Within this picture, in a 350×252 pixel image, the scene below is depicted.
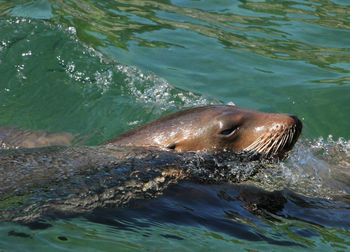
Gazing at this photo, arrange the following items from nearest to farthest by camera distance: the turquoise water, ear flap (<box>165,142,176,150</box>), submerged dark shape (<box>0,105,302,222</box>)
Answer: the turquoise water → submerged dark shape (<box>0,105,302,222</box>) → ear flap (<box>165,142,176,150</box>)

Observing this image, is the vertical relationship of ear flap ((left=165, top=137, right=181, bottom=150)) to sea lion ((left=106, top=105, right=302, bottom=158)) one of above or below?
below

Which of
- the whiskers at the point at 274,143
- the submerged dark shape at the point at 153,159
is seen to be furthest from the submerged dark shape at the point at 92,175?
the whiskers at the point at 274,143

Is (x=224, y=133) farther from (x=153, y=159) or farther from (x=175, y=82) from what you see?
(x=175, y=82)

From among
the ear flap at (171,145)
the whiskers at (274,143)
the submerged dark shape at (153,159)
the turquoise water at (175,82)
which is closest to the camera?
the turquoise water at (175,82)

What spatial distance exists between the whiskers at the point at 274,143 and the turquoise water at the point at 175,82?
0.47 metres

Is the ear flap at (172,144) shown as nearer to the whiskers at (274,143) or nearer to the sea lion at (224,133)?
the sea lion at (224,133)

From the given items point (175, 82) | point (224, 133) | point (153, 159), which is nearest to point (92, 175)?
point (153, 159)

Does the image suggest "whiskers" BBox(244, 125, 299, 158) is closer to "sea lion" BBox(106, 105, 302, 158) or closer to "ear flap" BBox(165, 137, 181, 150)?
"sea lion" BBox(106, 105, 302, 158)

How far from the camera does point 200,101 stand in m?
7.56

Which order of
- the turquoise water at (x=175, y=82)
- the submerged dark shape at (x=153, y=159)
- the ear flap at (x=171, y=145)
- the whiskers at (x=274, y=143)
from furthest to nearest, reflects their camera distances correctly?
the ear flap at (x=171, y=145)
the whiskers at (x=274, y=143)
the submerged dark shape at (x=153, y=159)
the turquoise water at (x=175, y=82)

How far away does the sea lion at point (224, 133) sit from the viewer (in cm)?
495

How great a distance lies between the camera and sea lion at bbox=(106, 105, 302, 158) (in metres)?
4.95

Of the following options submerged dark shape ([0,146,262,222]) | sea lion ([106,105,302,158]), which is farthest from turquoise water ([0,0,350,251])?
sea lion ([106,105,302,158])

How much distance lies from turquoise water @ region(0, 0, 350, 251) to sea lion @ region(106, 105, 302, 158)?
0.44 metres
